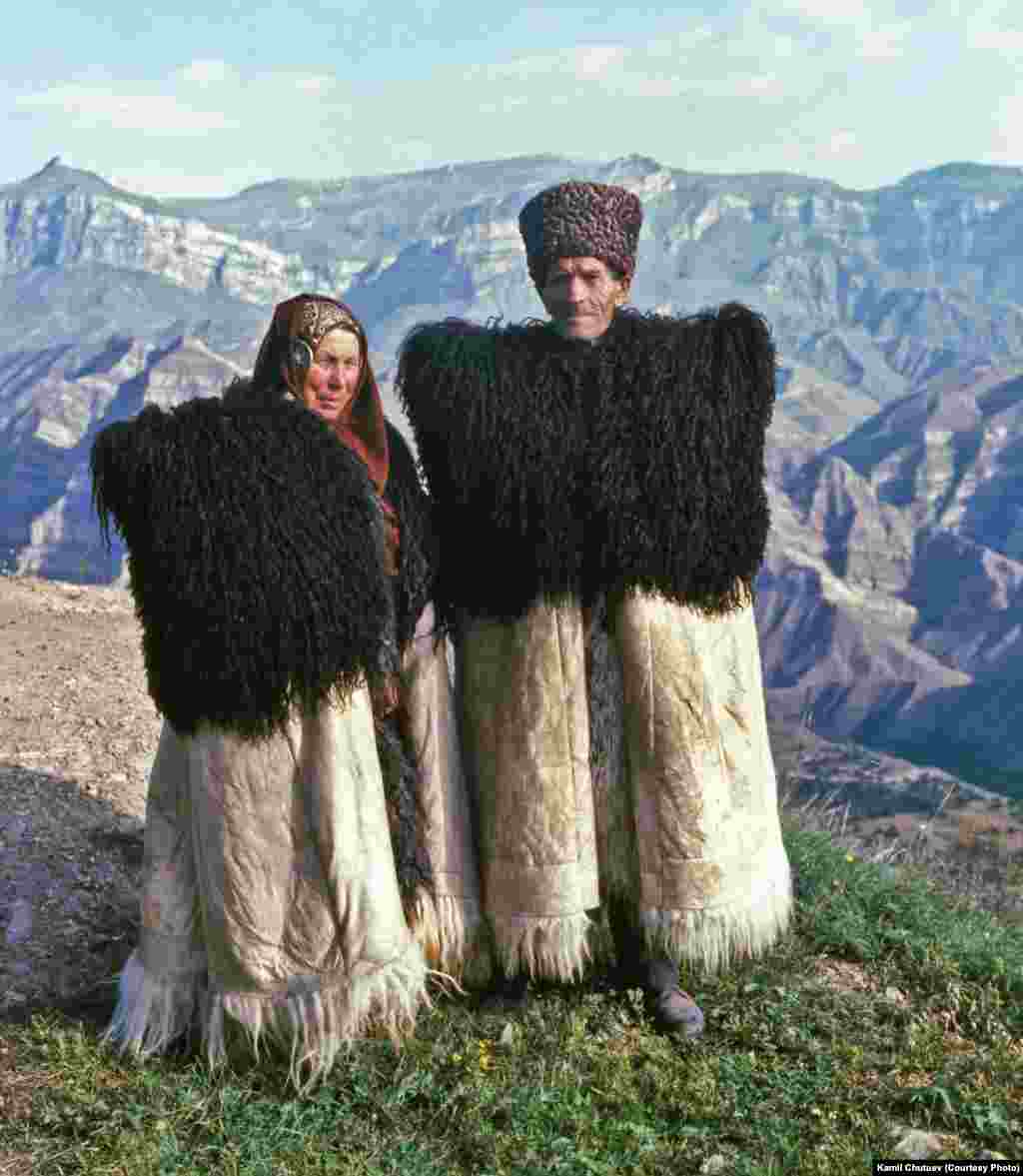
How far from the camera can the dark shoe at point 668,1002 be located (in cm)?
424

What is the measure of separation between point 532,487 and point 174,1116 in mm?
2027

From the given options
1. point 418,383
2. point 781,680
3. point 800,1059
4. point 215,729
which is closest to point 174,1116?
point 215,729

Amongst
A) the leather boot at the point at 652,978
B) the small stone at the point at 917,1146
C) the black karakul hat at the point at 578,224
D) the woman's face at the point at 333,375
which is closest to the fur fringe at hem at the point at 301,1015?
the leather boot at the point at 652,978

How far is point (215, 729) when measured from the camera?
3830mm

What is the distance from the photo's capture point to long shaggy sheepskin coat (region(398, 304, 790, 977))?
13.2 feet

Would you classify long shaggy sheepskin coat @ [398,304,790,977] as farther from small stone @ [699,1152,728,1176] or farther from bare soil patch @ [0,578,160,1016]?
bare soil patch @ [0,578,160,1016]

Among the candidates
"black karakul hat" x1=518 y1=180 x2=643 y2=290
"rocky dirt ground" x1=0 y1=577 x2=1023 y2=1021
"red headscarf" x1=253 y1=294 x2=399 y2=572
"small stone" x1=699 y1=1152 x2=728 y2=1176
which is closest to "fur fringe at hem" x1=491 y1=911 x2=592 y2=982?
"small stone" x1=699 y1=1152 x2=728 y2=1176

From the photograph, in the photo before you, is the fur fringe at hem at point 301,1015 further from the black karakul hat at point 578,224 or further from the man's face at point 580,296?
the black karakul hat at point 578,224

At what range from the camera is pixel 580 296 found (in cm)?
408

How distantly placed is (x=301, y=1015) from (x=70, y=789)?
239 centimetres

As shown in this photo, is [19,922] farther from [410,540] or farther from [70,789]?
[410,540]

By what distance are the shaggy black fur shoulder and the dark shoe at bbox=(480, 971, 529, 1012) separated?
1.20 meters

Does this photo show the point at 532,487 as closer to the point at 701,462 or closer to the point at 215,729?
the point at 701,462

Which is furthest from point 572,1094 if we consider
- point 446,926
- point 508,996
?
point 446,926
